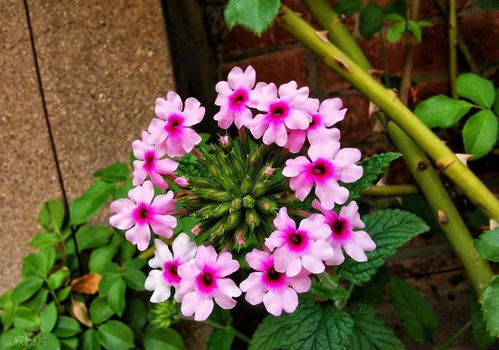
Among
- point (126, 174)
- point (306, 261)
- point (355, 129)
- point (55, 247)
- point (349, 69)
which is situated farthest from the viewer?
point (355, 129)

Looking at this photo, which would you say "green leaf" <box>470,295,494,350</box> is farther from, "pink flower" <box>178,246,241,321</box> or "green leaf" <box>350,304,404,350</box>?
"pink flower" <box>178,246,241,321</box>

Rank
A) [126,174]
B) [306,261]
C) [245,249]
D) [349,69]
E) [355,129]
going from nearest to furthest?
[306,261], [245,249], [349,69], [126,174], [355,129]

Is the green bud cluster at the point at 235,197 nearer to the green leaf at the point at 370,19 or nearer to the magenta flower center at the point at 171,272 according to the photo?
the magenta flower center at the point at 171,272

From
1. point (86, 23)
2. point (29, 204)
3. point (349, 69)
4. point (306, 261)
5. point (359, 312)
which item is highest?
point (86, 23)

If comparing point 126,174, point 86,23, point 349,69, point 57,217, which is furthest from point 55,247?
point 349,69

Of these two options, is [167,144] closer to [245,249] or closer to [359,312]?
[245,249]

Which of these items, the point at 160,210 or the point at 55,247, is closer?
the point at 160,210

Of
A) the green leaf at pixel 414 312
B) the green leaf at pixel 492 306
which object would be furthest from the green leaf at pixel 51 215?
the green leaf at pixel 492 306
